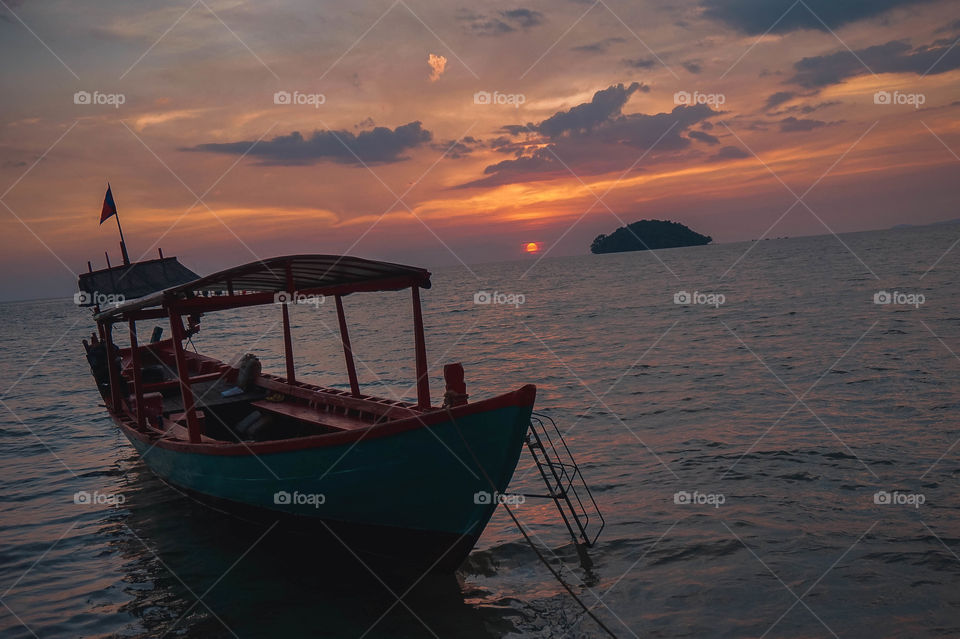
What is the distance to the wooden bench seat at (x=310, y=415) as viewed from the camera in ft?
36.5

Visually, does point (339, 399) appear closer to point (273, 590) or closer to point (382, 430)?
point (273, 590)

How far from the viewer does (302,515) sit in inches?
368

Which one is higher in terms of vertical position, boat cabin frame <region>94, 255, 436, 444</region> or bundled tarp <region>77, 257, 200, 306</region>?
bundled tarp <region>77, 257, 200, 306</region>

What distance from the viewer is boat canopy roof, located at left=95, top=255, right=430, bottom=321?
9.35 meters

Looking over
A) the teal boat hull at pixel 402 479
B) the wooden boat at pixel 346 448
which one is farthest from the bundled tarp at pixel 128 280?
the teal boat hull at pixel 402 479

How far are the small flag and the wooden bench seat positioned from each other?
22.6 ft

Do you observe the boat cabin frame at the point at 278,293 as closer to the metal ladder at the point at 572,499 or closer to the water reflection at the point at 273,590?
the water reflection at the point at 273,590

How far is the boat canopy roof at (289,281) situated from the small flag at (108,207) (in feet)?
20.1

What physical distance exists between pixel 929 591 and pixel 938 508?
276 cm

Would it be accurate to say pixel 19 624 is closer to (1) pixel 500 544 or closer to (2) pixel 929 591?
(1) pixel 500 544

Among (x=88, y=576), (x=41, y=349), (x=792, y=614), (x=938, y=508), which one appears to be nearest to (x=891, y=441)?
(x=938, y=508)

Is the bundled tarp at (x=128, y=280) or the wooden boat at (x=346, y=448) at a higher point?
the bundled tarp at (x=128, y=280)

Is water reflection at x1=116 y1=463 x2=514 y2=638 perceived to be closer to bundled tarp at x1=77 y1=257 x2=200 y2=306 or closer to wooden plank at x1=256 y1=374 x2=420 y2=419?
wooden plank at x1=256 y1=374 x2=420 y2=419

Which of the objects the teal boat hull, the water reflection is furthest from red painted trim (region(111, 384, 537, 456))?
the water reflection
